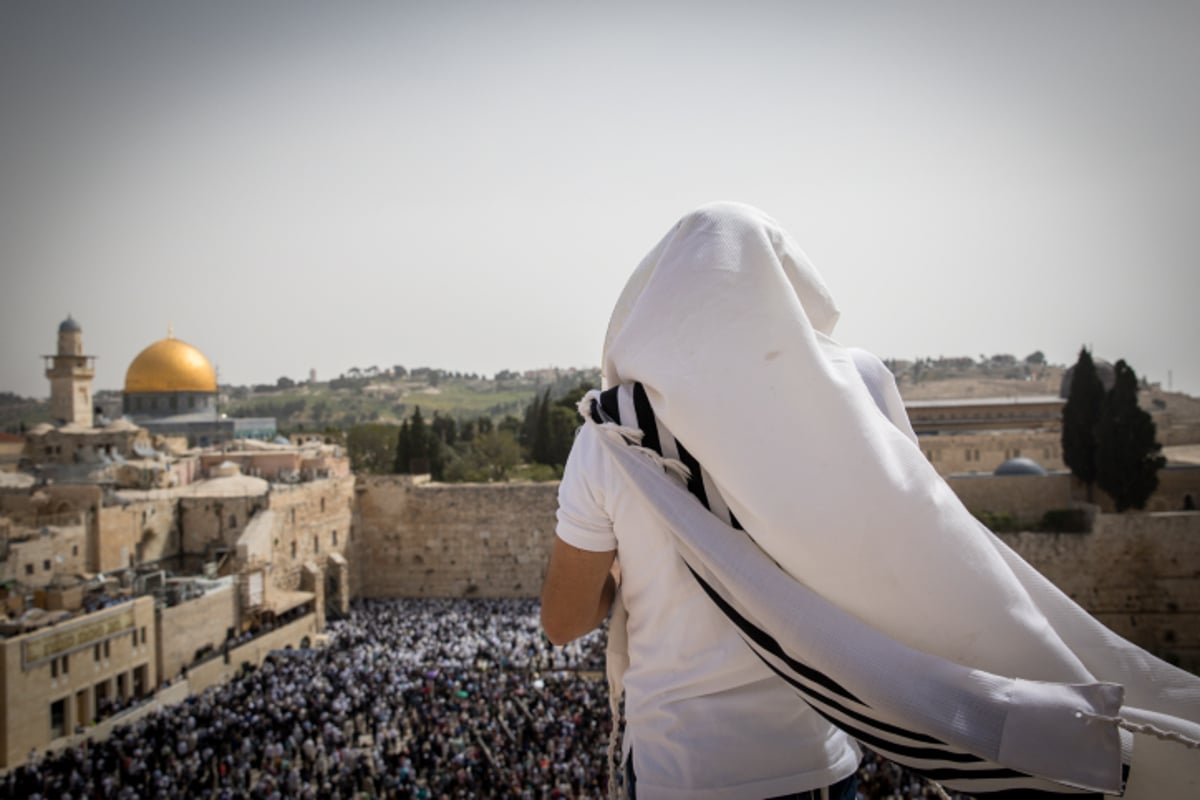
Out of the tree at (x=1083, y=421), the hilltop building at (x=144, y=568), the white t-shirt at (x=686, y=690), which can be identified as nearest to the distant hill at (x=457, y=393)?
the tree at (x=1083, y=421)

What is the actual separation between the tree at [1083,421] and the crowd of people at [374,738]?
12939 millimetres

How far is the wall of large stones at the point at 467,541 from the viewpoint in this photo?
22.6 m

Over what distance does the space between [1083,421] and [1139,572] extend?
3.86 metres

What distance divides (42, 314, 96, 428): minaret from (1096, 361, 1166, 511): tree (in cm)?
3594

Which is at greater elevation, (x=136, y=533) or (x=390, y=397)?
(x=390, y=397)

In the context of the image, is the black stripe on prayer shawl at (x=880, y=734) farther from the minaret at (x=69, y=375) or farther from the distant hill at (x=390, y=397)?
the distant hill at (x=390, y=397)

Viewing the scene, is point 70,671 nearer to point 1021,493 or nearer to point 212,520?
point 212,520

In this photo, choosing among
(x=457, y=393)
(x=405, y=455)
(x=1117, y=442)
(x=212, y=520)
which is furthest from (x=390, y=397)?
(x=1117, y=442)

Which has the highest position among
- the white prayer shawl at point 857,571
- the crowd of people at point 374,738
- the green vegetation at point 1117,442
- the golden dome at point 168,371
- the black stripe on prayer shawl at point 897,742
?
the golden dome at point 168,371

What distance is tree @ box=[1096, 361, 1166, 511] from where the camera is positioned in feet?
59.8

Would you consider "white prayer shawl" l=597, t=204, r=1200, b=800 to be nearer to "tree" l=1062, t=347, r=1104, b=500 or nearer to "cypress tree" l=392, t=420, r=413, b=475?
"tree" l=1062, t=347, r=1104, b=500

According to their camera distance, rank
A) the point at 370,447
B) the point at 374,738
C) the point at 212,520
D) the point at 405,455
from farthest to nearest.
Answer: the point at 370,447 < the point at 405,455 < the point at 212,520 < the point at 374,738

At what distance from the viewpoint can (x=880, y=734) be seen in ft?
3.80

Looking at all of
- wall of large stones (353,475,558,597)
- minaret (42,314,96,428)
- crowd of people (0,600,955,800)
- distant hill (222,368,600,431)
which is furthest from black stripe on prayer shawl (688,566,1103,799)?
distant hill (222,368,600,431)
